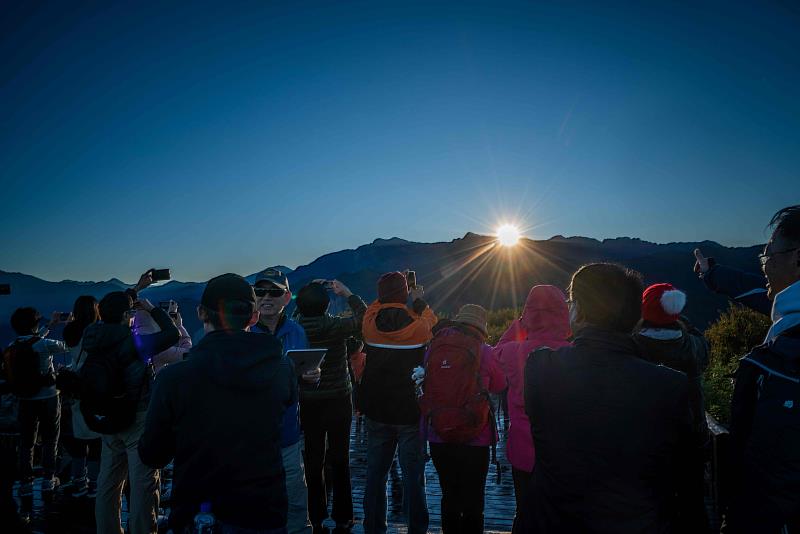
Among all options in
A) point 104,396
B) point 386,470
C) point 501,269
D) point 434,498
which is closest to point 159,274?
point 104,396

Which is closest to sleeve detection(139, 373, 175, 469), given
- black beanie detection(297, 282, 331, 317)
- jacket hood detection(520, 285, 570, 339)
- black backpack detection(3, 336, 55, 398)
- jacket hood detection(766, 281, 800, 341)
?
black beanie detection(297, 282, 331, 317)

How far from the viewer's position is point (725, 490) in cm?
197

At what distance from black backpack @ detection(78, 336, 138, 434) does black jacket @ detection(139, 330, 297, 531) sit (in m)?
1.69

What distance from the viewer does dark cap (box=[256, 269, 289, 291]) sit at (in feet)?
12.6

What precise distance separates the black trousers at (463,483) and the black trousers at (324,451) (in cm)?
109

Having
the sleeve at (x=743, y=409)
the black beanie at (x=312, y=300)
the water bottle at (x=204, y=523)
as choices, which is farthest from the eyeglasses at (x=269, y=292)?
the sleeve at (x=743, y=409)

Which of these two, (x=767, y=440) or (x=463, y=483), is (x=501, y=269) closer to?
(x=463, y=483)

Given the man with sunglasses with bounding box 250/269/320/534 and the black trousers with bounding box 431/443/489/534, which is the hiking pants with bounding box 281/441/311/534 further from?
the black trousers with bounding box 431/443/489/534

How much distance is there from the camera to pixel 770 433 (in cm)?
181

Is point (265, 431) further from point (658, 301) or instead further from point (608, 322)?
point (658, 301)

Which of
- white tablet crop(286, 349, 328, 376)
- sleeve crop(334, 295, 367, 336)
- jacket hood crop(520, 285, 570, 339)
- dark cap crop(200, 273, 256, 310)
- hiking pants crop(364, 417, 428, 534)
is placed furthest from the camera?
sleeve crop(334, 295, 367, 336)

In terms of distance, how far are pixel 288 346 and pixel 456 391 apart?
1404 millimetres

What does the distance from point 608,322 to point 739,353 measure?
920 centimetres

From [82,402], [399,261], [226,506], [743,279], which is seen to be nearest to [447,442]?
[226,506]
